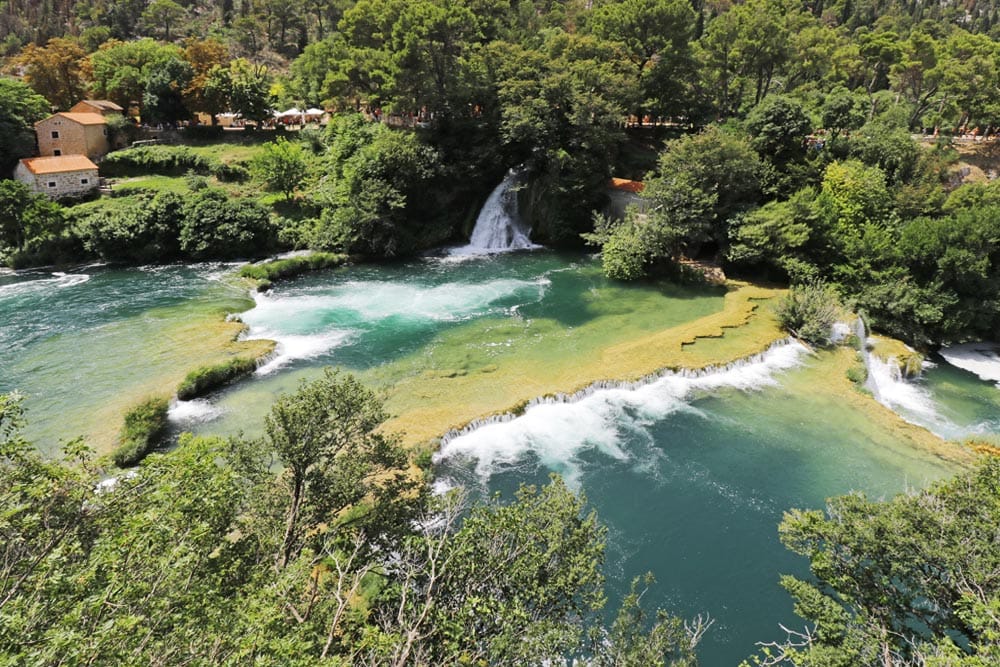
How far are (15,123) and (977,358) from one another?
7252 centimetres

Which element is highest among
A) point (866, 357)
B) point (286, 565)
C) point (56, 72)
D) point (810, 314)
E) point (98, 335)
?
point (56, 72)

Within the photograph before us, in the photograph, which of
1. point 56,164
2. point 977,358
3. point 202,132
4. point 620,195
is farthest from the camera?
point 202,132

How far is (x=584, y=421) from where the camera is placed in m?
23.1

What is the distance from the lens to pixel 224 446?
1177cm

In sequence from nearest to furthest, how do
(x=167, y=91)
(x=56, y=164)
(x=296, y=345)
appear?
(x=296, y=345), (x=56, y=164), (x=167, y=91)

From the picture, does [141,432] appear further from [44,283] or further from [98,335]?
[44,283]

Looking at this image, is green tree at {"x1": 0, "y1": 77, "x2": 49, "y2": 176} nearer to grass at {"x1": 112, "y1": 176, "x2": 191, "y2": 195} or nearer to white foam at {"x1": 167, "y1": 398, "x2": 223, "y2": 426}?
grass at {"x1": 112, "y1": 176, "x2": 191, "y2": 195}

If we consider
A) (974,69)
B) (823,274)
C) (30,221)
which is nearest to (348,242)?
(30,221)

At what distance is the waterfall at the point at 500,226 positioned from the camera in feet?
148

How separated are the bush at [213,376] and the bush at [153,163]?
33694 mm

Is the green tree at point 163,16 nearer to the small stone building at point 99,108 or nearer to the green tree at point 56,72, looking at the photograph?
the green tree at point 56,72

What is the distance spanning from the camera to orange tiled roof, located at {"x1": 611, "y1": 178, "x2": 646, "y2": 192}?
44278 millimetres

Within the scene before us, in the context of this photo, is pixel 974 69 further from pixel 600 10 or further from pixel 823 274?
pixel 600 10

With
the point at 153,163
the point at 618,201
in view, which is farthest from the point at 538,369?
the point at 153,163
